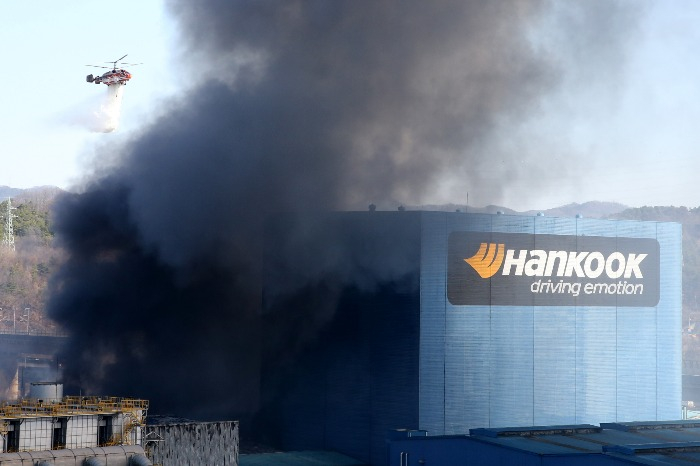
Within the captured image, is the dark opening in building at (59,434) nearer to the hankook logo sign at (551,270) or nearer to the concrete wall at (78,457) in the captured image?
the concrete wall at (78,457)

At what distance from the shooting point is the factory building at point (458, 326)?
141 ft

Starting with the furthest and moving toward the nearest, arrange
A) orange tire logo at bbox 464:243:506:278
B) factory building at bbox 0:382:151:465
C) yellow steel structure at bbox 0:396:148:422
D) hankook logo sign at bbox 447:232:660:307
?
orange tire logo at bbox 464:243:506:278, hankook logo sign at bbox 447:232:660:307, yellow steel structure at bbox 0:396:148:422, factory building at bbox 0:382:151:465

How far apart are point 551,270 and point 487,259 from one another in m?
3.32

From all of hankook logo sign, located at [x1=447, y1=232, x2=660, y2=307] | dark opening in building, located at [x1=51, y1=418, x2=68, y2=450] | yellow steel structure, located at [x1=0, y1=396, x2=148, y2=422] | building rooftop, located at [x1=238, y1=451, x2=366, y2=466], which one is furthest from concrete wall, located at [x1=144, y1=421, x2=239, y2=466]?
hankook logo sign, located at [x1=447, y1=232, x2=660, y2=307]

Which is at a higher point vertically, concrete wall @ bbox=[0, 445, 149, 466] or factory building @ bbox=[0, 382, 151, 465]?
factory building @ bbox=[0, 382, 151, 465]

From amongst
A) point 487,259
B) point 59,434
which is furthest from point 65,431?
point 487,259

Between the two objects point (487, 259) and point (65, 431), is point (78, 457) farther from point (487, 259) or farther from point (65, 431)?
point (487, 259)

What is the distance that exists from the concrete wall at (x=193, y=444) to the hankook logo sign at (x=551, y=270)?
497 inches

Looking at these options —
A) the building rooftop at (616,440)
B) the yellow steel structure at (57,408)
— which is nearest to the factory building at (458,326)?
the building rooftop at (616,440)

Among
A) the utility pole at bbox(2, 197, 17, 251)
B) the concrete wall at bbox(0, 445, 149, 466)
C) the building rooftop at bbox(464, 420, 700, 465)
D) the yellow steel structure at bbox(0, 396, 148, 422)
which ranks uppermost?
the utility pole at bbox(2, 197, 17, 251)

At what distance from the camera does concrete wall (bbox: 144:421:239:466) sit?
1278 inches

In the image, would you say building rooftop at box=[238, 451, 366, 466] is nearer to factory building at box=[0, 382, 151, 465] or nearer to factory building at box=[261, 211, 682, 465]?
factory building at box=[261, 211, 682, 465]

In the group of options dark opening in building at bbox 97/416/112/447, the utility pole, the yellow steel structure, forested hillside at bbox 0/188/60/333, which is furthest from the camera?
the utility pole

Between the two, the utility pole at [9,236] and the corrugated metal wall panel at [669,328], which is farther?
the utility pole at [9,236]
